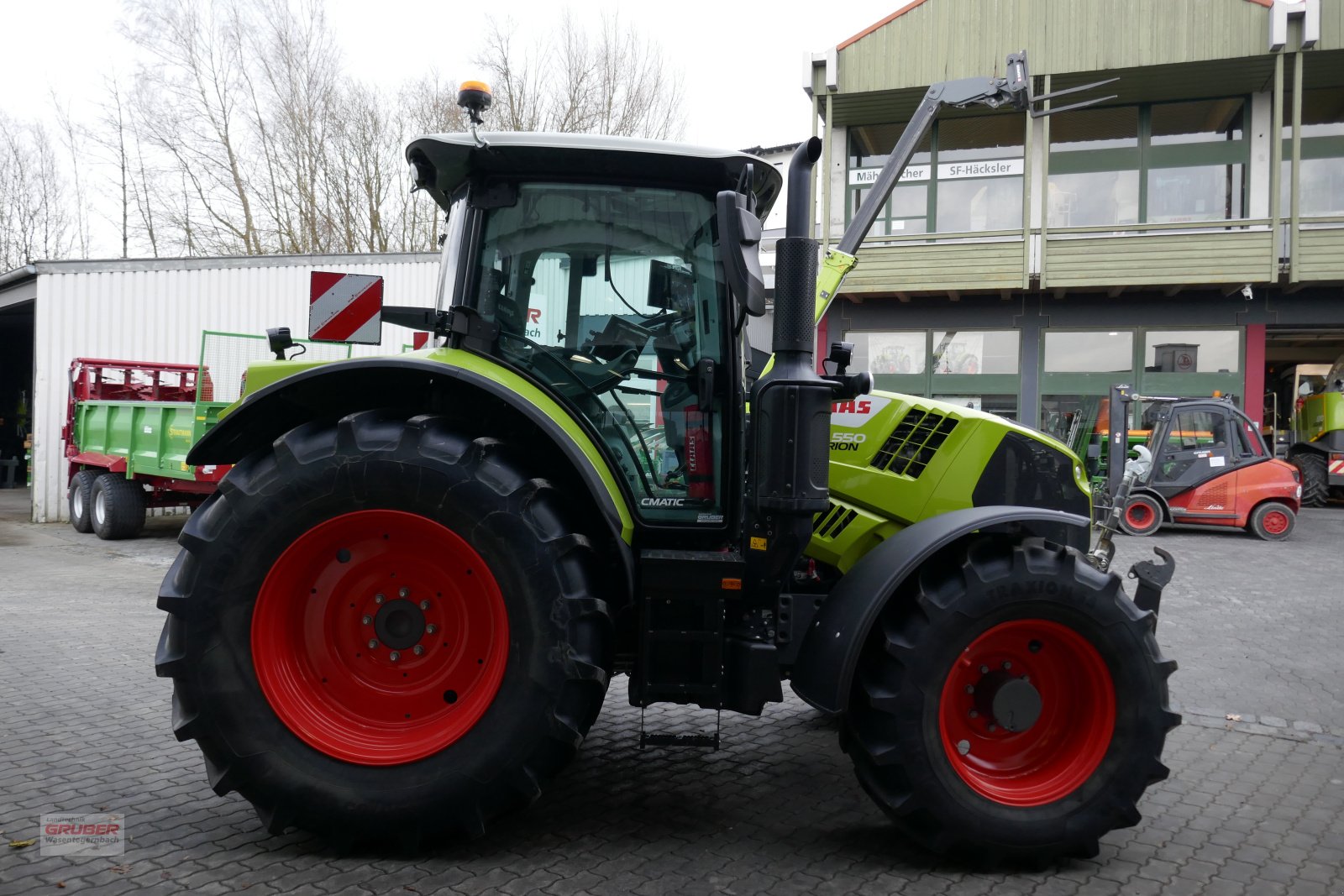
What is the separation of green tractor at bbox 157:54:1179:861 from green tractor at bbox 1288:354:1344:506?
1635cm

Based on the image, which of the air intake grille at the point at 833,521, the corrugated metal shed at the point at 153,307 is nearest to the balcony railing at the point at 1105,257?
the corrugated metal shed at the point at 153,307

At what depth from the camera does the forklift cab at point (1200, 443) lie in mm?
13312

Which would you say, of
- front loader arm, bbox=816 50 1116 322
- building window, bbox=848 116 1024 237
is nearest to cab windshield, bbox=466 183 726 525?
front loader arm, bbox=816 50 1116 322

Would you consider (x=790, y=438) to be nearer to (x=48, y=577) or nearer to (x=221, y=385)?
(x=48, y=577)

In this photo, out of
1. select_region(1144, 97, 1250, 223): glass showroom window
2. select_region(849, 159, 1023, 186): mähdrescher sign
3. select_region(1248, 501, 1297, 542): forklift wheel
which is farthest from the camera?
select_region(849, 159, 1023, 186): mähdrescher sign

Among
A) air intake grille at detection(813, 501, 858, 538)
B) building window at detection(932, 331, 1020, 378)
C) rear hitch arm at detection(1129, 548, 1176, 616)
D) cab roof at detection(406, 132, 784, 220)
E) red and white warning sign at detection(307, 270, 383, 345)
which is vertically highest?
building window at detection(932, 331, 1020, 378)

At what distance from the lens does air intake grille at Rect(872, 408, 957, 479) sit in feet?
12.5

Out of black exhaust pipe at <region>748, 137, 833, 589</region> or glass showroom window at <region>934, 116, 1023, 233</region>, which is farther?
glass showroom window at <region>934, 116, 1023, 233</region>

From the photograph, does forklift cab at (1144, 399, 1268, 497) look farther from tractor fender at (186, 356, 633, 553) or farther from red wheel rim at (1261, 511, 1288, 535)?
tractor fender at (186, 356, 633, 553)

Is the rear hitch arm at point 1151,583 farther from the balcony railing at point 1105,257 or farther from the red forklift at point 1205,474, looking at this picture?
the balcony railing at point 1105,257

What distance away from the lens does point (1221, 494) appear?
1330 cm

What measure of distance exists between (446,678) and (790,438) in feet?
4.44

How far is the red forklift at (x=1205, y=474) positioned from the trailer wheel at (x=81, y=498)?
1392 centimetres

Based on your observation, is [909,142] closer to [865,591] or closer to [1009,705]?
[865,591]
